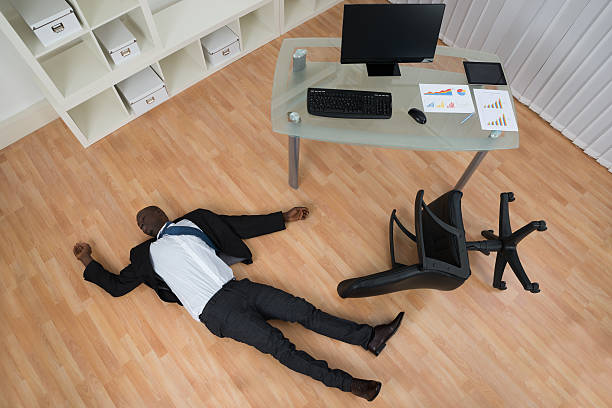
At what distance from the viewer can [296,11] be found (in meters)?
3.63

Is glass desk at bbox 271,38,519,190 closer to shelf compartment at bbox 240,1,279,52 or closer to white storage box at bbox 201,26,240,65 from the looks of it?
white storage box at bbox 201,26,240,65

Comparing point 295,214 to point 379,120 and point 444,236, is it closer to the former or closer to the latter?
point 379,120

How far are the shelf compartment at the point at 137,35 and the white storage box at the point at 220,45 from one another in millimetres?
487

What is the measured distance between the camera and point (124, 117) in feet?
10.2

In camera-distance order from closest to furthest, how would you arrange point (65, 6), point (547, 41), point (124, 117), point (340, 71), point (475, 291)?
point (65, 6) → point (340, 71) → point (475, 291) → point (547, 41) → point (124, 117)

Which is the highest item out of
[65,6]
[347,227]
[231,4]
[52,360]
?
[65,6]

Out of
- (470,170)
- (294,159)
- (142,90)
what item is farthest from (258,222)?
(470,170)

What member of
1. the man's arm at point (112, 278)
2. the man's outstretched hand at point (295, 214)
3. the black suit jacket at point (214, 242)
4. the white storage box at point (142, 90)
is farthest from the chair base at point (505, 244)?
the white storage box at point (142, 90)

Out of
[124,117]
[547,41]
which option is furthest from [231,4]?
[547,41]

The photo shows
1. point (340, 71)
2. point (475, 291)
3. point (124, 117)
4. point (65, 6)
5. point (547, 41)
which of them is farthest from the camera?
point (124, 117)

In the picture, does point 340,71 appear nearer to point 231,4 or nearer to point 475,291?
point 231,4

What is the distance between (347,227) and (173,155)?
1.39 m

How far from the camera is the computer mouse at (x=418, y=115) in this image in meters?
2.32

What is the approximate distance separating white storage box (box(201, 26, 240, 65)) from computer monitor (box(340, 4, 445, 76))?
1286mm
